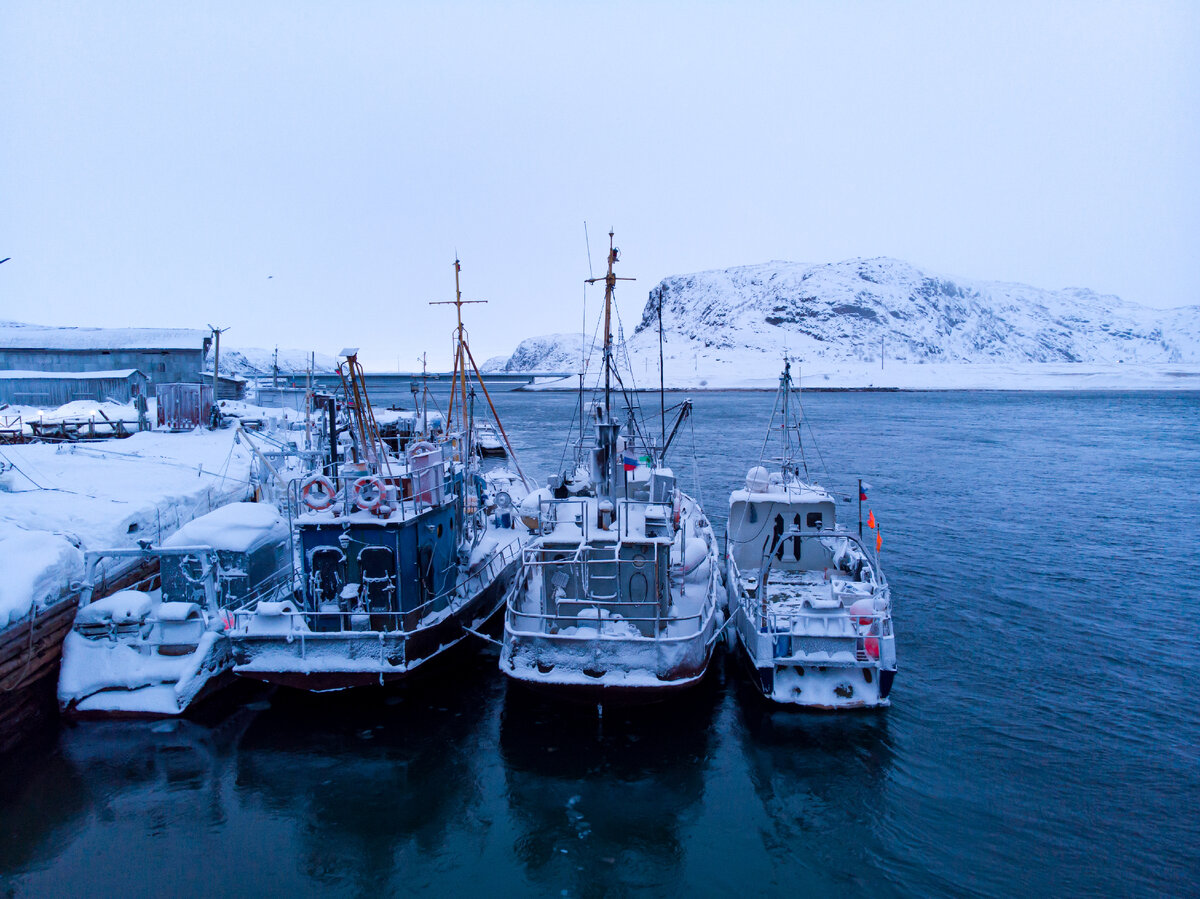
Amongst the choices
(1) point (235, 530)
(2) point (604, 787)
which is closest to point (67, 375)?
(1) point (235, 530)

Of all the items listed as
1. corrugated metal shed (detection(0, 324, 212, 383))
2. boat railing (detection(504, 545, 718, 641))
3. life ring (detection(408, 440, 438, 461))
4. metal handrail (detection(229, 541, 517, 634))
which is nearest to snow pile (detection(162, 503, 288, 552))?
metal handrail (detection(229, 541, 517, 634))

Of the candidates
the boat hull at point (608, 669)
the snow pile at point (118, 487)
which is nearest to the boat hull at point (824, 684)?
the boat hull at point (608, 669)

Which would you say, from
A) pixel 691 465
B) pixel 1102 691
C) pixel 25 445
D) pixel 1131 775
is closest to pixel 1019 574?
pixel 1102 691

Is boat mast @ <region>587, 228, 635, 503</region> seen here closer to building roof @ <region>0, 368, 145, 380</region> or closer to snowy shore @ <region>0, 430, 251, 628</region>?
snowy shore @ <region>0, 430, 251, 628</region>

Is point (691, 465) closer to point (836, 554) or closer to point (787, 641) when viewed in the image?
point (836, 554)

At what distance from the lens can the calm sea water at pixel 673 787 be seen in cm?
1018

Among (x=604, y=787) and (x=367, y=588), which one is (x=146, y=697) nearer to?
(x=367, y=588)

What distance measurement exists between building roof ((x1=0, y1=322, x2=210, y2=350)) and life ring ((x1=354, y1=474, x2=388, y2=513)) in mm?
49945

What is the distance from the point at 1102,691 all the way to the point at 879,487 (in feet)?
84.5

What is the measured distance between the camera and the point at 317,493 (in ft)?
48.4

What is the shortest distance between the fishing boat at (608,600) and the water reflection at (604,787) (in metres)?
1.13

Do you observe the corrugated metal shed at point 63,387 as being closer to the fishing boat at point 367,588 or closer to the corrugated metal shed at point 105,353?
the corrugated metal shed at point 105,353

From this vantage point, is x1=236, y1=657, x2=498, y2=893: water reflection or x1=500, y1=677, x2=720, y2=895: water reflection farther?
x1=236, y1=657, x2=498, y2=893: water reflection

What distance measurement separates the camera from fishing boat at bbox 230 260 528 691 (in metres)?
13.7
